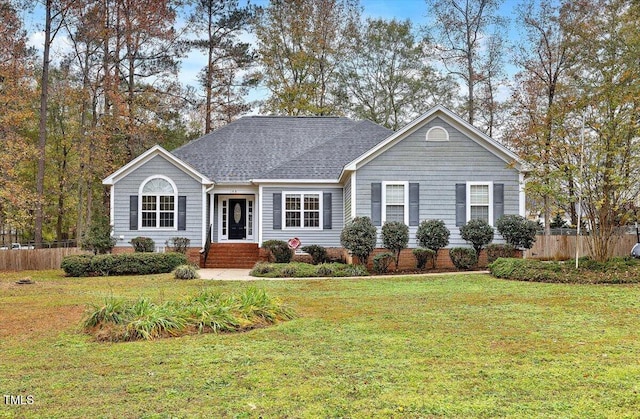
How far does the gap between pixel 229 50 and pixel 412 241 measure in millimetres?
19797

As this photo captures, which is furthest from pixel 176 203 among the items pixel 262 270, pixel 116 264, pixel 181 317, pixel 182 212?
pixel 181 317

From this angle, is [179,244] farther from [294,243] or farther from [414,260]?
[414,260]

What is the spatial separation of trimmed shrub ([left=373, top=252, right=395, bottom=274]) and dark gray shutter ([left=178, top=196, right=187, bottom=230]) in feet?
25.8

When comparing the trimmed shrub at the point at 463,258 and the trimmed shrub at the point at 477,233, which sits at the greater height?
the trimmed shrub at the point at 477,233

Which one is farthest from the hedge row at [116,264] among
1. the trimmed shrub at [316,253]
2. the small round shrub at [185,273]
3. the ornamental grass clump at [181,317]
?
the ornamental grass clump at [181,317]

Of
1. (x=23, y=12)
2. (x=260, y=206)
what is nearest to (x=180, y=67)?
(x=23, y=12)

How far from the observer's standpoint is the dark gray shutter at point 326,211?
70.2 ft

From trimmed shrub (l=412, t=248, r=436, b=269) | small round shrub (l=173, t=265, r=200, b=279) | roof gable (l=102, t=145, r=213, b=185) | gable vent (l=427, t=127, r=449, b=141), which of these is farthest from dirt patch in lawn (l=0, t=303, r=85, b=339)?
gable vent (l=427, t=127, r=449, b=141)

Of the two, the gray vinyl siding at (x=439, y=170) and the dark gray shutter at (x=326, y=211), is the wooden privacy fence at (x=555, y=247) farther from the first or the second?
the dark gray shutter at (x=326, y=211)

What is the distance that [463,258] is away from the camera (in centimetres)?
1747

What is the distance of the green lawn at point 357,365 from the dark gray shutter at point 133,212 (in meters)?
10.7

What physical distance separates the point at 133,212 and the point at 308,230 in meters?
6.68

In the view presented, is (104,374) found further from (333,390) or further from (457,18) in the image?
(457,18)

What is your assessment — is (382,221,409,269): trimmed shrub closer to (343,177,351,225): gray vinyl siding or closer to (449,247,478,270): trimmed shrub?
(449,247,478,270): trimmed shrub
